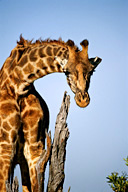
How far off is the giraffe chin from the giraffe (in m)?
0.26

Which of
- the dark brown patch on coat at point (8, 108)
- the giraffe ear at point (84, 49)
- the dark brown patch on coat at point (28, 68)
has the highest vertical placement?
the giraffe ear at point (84, 49)

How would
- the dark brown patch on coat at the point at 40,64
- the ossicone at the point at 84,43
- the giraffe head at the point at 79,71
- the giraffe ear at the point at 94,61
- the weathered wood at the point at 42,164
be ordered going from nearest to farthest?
the giraffe head at the point at 79,71, the weathered wood at the point at 42,164, the ossicone at the point at 84,43, the giraffe ear at the point at 94,61, the dark brown patch on coat at the point at 40,64

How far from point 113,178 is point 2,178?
372 centimetres

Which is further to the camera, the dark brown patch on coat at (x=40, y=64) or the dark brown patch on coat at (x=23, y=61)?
the dark brown patch on coat at (x=23, y=61)

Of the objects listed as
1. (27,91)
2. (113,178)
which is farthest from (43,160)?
(113,178)

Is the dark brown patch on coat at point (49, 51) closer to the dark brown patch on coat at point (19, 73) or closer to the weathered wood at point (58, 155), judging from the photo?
the dark brown patch on coat at point (19, 73)

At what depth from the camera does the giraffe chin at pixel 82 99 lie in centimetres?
792

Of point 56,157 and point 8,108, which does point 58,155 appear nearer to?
point 56,157

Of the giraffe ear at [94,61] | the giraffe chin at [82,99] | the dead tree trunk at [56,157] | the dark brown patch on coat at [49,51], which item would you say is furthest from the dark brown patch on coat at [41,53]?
the giraffe chin at [82,99]

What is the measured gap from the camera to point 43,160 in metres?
8.36

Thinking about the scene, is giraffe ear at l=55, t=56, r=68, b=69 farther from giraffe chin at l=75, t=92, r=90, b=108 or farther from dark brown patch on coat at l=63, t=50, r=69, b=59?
giraffe chin at l=75, t=92, r=90, b=108

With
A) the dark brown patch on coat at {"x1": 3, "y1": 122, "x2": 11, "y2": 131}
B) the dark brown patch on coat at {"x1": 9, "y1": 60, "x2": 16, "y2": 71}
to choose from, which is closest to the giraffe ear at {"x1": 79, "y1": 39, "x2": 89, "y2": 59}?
the dark brown patch on coat at {"x1": 9, "y1": 60, "x2": 16, "y2": 71}

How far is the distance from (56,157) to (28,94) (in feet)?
6.25

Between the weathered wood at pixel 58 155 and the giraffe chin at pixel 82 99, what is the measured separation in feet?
2.03
